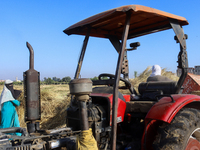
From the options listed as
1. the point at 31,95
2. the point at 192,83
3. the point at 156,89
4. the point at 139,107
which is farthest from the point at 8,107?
the point at 192,83

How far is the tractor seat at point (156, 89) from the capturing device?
11.2ft

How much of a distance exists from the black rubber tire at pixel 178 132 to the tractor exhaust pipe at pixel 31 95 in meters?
1.69

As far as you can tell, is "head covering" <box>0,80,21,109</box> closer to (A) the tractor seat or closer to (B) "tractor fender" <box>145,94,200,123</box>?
(A) the tractor seat

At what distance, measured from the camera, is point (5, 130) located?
8.84 ft

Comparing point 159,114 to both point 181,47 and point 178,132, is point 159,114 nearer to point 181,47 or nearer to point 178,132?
point 178,132

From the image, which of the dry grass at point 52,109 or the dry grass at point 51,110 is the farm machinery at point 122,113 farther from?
the dry grass at point 51,110

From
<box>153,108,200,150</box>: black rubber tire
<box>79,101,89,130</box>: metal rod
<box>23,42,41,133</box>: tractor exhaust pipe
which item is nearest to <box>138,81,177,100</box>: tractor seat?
<box>153,108,200,150</box>: black rubber tire

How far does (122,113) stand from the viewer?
3076 millimetres

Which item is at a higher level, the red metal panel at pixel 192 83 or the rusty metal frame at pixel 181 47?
the rusty metal frame at pixel 181 47

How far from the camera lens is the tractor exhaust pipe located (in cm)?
273

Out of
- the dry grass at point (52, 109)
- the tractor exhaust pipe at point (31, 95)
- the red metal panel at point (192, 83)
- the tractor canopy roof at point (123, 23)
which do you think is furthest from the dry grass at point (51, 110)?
the tractor exhaust pipe at point (31, 95)

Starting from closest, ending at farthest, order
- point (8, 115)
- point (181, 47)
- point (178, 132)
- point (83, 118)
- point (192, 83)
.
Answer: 1. point (83, 118)
2. point (178, 132)
3. point (181, 47)
4. point (192, 83)
5. point (8, 115)

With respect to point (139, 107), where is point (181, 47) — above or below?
above

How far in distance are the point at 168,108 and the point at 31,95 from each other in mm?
1897
